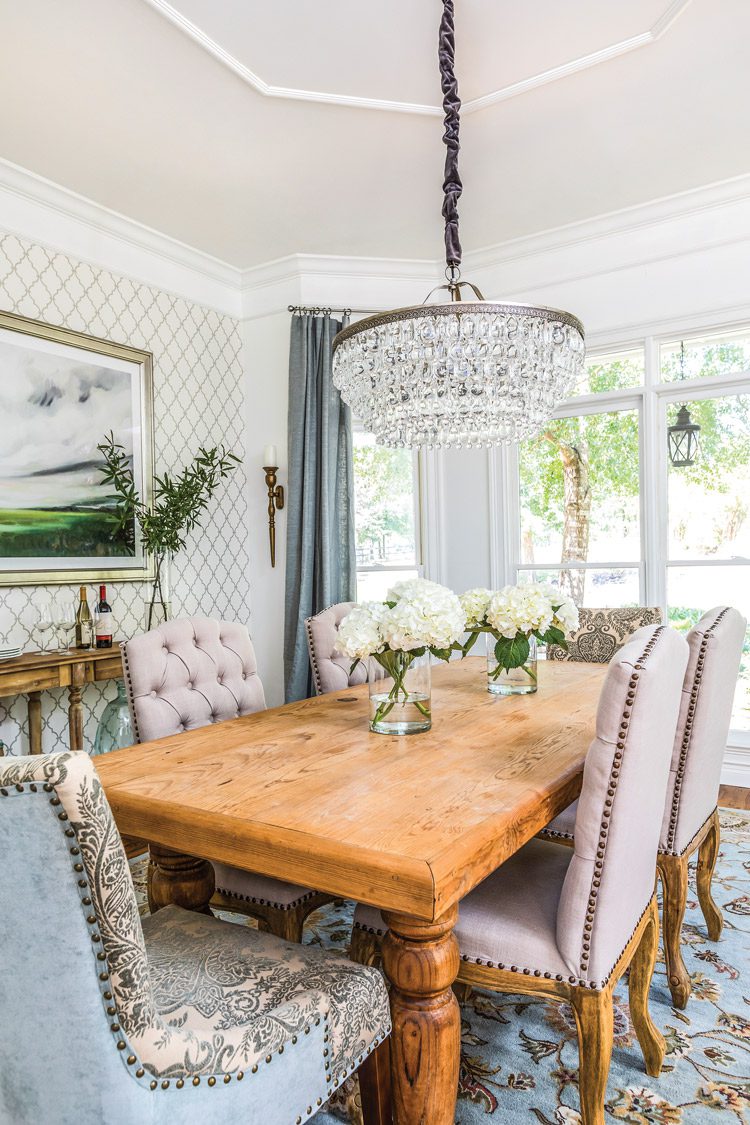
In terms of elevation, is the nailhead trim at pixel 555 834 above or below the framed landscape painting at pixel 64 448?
below

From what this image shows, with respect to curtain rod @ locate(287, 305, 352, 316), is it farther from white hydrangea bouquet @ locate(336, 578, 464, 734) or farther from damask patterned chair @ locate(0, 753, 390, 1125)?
damask patterned chair @ locate(0, 753, 390, 1125)

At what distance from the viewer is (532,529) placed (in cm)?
425

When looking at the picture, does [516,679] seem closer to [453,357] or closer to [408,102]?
[453,357]

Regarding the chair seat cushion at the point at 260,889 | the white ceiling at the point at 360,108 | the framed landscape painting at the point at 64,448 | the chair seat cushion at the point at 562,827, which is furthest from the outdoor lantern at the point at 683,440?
the chair seat cushion at the point at 260,889

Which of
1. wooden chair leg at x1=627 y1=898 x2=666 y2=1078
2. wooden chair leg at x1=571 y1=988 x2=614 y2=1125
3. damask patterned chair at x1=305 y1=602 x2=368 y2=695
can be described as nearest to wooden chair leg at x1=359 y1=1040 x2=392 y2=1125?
wooden chair leg at x1=571 y1=988 x2=614 y2=1125

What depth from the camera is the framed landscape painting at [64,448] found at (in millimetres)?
3209

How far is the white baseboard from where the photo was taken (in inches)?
141

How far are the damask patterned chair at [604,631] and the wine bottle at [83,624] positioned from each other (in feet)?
6.99

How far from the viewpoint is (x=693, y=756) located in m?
1.78

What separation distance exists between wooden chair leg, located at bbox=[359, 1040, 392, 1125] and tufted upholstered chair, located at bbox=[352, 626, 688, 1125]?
20cm

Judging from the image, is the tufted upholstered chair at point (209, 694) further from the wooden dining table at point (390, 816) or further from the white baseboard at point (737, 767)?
the white baseboard at point (737, 767)

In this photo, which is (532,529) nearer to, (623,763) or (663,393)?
(663,393)

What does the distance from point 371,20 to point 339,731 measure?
7.37 ft

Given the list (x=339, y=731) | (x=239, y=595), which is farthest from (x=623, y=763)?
(x=239, y=595)
